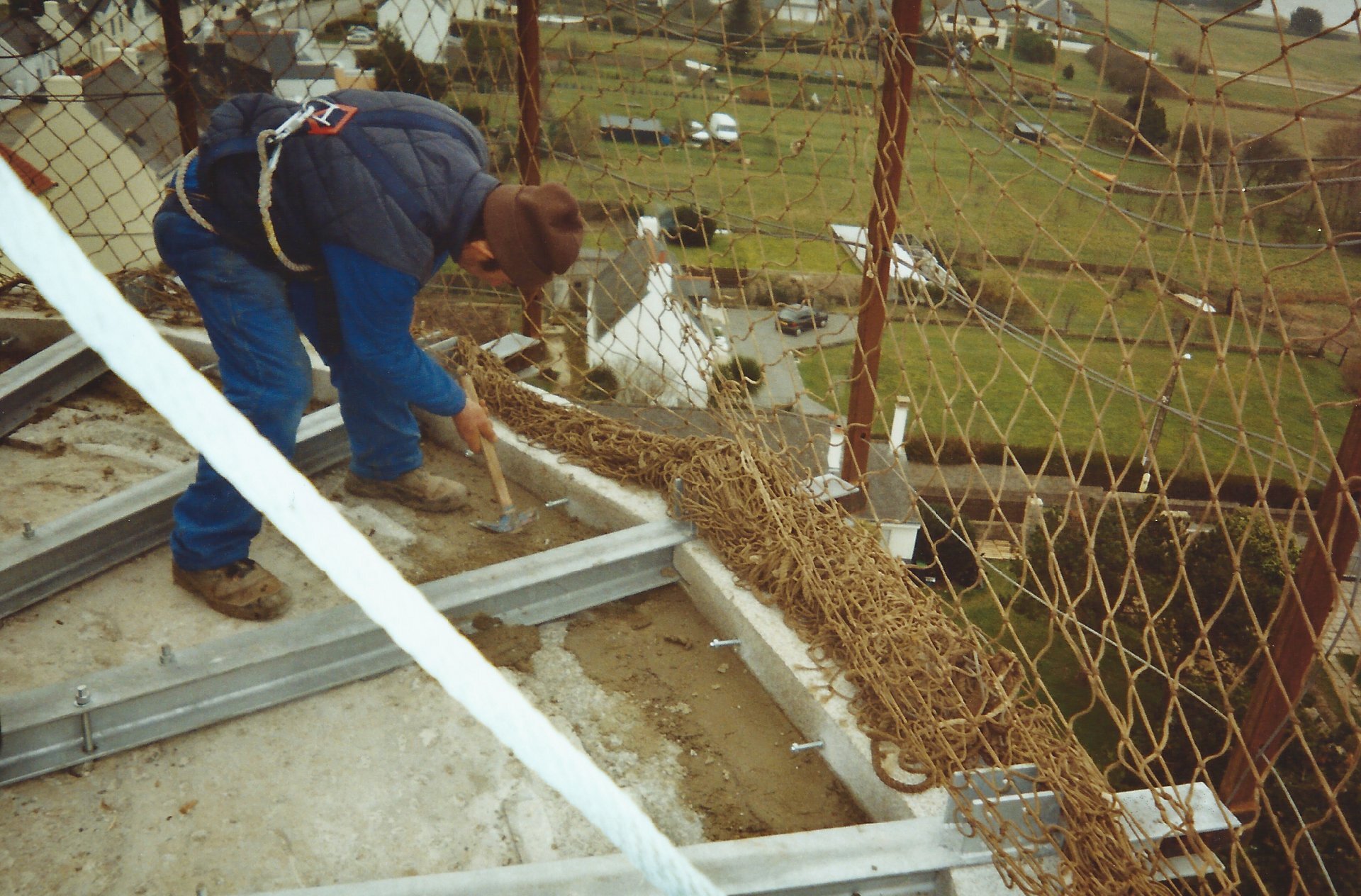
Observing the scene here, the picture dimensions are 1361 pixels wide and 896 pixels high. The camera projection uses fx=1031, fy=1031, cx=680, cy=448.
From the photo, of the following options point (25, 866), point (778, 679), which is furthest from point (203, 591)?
point (778, 679)

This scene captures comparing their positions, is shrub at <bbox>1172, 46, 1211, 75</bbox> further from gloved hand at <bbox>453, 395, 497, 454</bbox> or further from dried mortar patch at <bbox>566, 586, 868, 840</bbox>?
gloved hand at <bbox>453, 395, 497, 454</bbox>

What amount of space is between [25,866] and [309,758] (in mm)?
524

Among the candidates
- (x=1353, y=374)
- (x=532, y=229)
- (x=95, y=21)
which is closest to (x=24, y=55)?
(x=95, y=21)

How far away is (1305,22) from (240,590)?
9.02 ft

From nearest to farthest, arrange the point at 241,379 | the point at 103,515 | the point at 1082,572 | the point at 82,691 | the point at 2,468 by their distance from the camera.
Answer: the point at 82,691
the point at 241,379
the point at 103,515
the point at 2,468
the point at 1082,572

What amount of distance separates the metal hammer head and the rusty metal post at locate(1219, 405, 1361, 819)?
193 centimetres

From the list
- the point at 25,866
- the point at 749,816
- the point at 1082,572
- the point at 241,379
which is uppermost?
the point at 241,379

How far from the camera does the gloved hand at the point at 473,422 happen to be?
9.29 ft

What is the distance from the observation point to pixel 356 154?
2.38 metres

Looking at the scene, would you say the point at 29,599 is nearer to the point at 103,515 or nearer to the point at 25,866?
the point at 103,515

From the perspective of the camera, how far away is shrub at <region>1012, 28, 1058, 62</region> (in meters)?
2.20

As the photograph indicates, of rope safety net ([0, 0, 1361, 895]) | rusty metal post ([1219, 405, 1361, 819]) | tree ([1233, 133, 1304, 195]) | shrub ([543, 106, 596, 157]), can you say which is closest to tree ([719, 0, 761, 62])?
rope safety net ([0, 0, 1361, 895])

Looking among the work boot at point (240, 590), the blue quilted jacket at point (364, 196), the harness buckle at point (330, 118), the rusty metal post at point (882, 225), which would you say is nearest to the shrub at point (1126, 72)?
the rusty metal post at point (882, 225)

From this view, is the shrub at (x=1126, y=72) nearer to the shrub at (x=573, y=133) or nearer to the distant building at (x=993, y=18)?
the distant building at (x=993, y=18)
